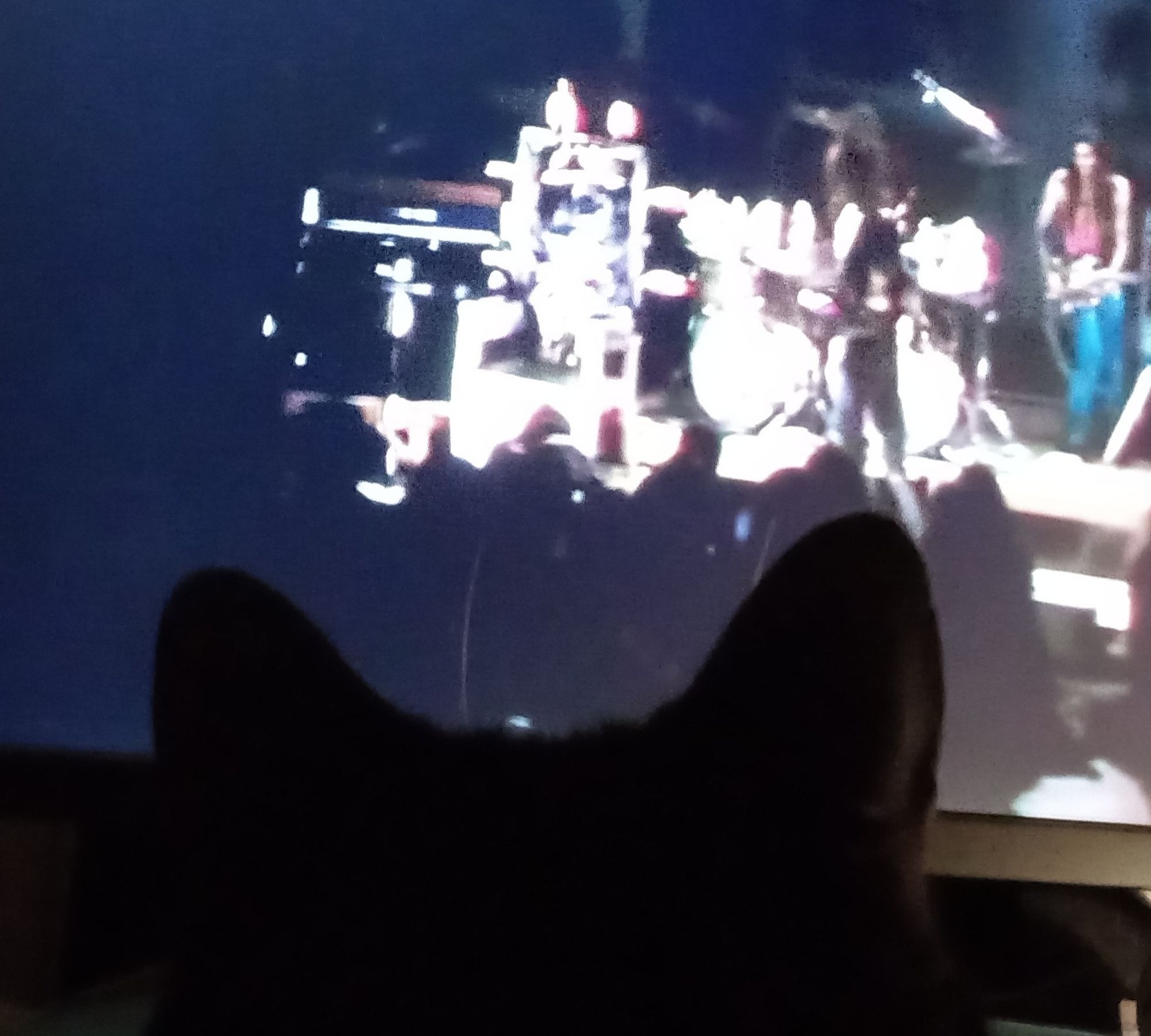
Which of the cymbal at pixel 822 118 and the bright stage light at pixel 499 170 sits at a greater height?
the cymbal at pixel 822 118

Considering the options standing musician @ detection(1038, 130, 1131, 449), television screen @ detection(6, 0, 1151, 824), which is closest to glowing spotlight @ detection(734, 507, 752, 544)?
television screen @ detection(6, 0, 1151, 824)

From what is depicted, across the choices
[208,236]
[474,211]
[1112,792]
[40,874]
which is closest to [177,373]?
[208,236]

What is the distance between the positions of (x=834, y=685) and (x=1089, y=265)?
27 cm

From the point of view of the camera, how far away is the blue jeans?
53cm

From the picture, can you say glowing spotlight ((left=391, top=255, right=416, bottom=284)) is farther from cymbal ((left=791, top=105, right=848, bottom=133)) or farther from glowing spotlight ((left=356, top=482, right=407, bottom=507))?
cymbal ((left=791, top=105, right=848, bottom=133))

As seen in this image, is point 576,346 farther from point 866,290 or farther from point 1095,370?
point 1095,370

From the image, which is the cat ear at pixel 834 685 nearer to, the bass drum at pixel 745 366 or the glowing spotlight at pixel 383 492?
the bass drum at pixel 745 366

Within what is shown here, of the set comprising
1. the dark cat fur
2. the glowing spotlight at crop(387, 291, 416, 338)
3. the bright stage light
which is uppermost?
the bright stage light

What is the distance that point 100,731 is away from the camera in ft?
1.81

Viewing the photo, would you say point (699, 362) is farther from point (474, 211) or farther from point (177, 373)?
point (177, 373)

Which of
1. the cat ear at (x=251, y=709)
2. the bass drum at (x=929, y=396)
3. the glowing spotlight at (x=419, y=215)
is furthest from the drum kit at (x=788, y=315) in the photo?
the cat ear at (x=251, y=709)

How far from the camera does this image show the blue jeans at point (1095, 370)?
1.73ft

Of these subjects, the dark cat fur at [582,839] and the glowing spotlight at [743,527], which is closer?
the dark cat fur at [582,839]

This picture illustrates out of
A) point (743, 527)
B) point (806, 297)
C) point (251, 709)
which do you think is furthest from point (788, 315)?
point (251, 709)
